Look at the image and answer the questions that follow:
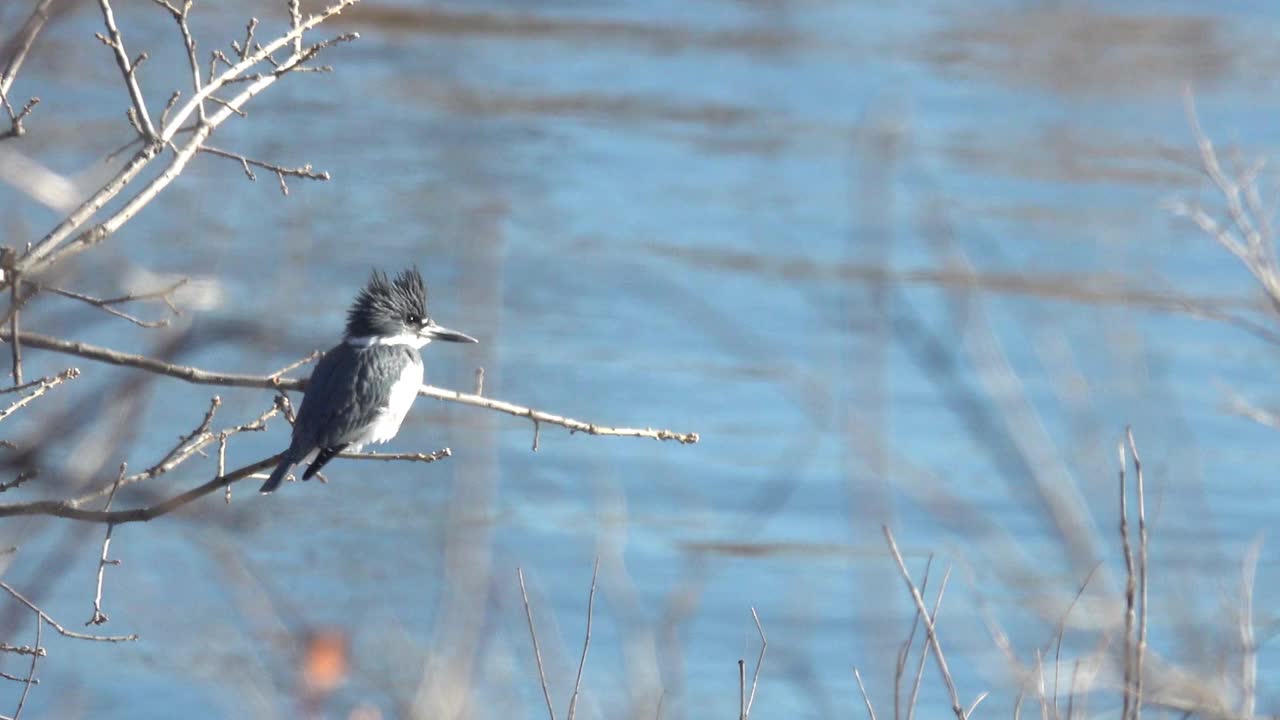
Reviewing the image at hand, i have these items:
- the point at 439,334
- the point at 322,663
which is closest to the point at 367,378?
the point at 439,334

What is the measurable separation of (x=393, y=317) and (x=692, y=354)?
5333mm

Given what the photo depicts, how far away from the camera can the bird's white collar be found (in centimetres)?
463

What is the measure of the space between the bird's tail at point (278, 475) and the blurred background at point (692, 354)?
0.15 m

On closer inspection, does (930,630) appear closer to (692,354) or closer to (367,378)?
(367,378)

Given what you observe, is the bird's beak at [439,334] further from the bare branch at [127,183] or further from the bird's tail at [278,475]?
the bare branch at [127,183]

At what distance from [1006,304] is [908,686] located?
13.5 feet

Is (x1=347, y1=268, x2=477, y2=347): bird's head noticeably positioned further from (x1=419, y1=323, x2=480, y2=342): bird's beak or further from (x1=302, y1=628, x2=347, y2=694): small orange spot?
(x1=302, y1=628, x2=347, y2=694): small orange spot

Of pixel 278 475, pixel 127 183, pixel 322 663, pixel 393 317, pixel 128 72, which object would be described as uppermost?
pixel 128 72

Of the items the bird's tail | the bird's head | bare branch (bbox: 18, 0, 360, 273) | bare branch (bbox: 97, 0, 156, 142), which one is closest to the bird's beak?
the bird's head

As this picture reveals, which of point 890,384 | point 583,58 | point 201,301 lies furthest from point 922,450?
point 583,58

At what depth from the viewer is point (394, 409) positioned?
14.5ft

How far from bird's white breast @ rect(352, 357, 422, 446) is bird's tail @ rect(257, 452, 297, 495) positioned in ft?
0.79

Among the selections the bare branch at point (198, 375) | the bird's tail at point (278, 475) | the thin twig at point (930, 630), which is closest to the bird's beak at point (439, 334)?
the bird's tail at point (278, 475)

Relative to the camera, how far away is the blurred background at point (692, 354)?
3742 mm
